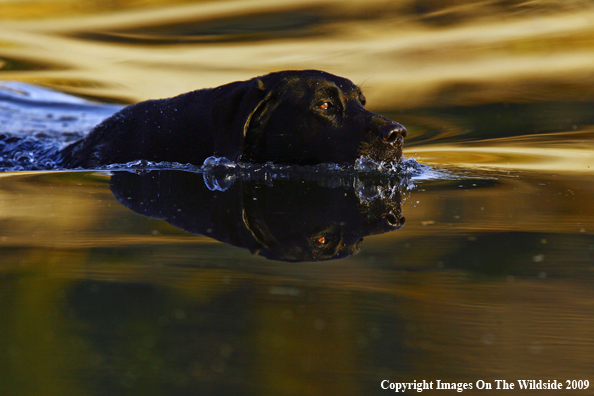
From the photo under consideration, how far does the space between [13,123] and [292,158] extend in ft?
19.7

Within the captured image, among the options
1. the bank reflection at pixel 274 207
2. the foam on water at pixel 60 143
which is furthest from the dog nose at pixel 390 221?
the foam on water at pixel 60 143

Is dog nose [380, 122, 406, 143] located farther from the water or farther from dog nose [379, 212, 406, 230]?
dog nose [379, 212, 406, 230]

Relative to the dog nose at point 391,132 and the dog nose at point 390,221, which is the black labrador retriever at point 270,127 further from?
the dog nose at point 390,221

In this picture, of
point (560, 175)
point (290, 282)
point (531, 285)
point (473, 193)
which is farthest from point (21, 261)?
point (560, 175)

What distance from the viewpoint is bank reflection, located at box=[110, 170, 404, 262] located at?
93.5 inches

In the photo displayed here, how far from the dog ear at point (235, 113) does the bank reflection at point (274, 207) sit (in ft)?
0.75

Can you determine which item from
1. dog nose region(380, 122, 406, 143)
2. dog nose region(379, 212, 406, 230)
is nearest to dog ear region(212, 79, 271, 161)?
dog nose region(380, 122, 406, 143)

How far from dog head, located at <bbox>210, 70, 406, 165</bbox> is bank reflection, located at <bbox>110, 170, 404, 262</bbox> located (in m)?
0.31

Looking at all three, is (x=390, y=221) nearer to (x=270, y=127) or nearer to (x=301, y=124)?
(x=301, y=124)

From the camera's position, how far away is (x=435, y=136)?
6988mm

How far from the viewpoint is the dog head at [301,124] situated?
14.3 feet

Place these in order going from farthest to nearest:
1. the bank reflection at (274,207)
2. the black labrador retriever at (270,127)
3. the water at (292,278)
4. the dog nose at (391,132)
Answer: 1. the black labrador retriever at (270,127)
2. the dog nose at (391,132)
3. the bank reflection at (274,207)
4. the water at (292,278)

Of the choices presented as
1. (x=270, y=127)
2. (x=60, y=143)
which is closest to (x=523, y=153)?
(x=270, y=127)

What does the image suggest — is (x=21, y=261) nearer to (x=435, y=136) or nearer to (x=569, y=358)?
(x=569, y=358)
